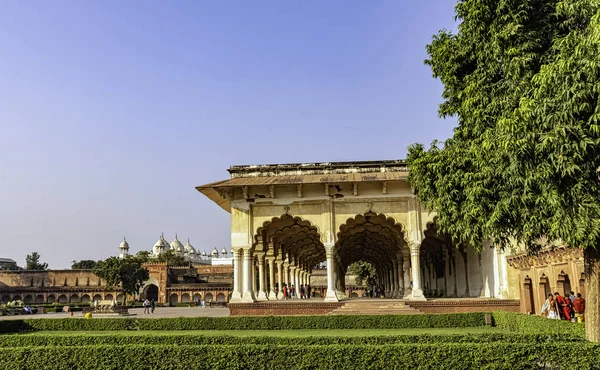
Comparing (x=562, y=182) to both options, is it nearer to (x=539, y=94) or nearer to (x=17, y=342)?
(x=539, y=94)

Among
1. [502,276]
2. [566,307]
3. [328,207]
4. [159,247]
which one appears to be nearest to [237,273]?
[328,207]

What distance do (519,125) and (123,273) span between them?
157ft

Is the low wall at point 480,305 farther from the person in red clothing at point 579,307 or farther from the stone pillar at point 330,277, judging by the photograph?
the person in red clothing at point 579,307

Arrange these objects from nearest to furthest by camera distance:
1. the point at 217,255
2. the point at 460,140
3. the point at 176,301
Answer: the point at 460,140, the point at 176,301, the point at 217,255

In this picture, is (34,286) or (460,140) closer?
(460,140)

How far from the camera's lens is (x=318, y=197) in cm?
2011

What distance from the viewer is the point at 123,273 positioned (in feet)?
166

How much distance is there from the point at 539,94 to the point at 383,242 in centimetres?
2158

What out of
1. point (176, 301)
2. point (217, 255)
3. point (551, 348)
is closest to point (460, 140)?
point (551, 348)

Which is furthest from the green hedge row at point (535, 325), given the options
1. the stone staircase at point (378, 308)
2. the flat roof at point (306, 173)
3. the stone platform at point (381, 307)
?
the flat roof at point (306, 173)

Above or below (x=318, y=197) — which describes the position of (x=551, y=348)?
below

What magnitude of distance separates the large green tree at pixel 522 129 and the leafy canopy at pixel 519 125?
18mm

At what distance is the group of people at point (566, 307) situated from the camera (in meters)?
12.6

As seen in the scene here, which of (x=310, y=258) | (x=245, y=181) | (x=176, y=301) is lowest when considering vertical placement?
(x=176, y=301)
